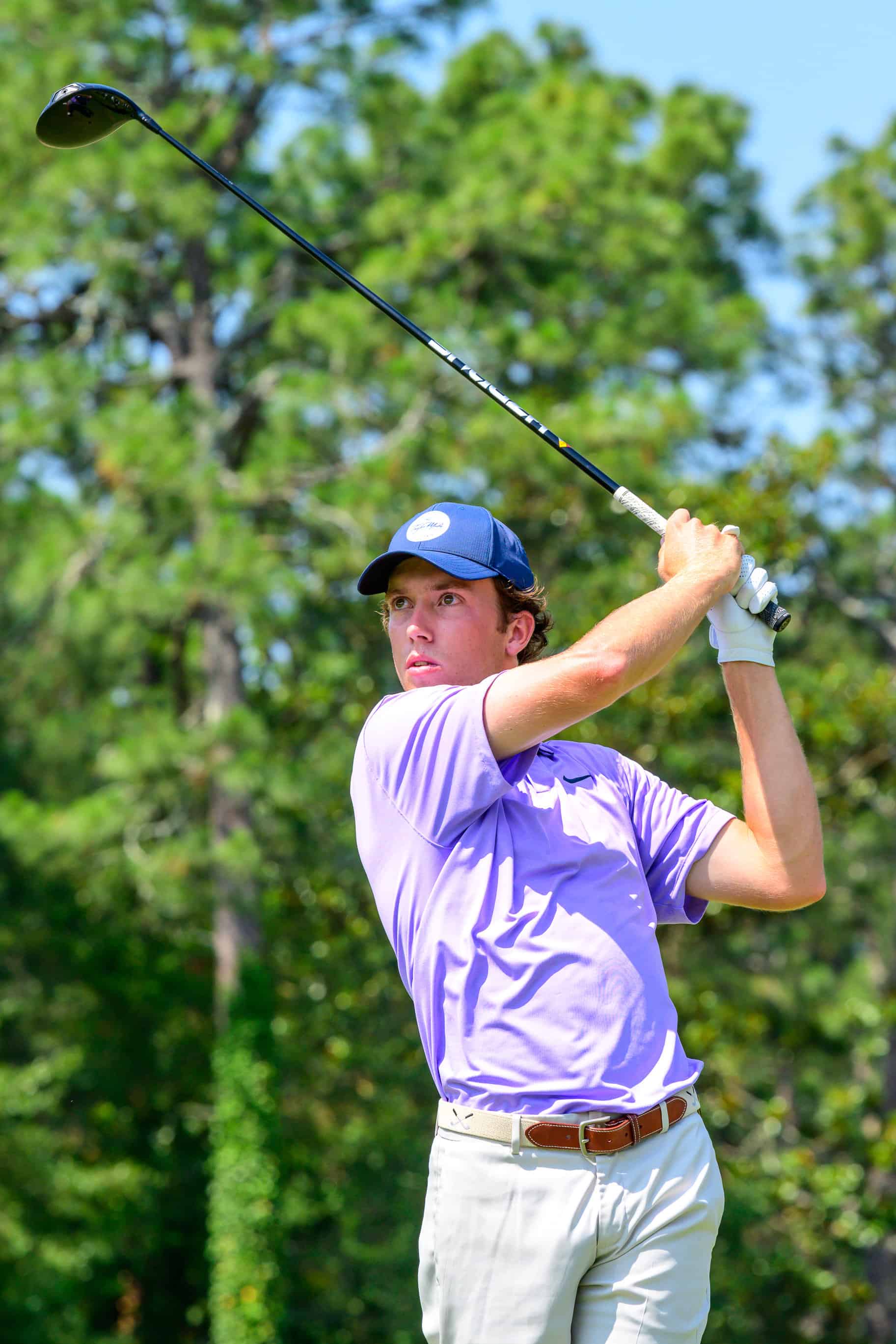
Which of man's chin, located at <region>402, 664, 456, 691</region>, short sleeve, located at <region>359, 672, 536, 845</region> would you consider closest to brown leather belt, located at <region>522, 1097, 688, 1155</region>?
short sleeve, located at <region>359, 672, 536, 845</region>

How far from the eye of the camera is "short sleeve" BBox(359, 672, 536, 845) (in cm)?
195

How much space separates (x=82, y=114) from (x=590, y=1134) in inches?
81.5

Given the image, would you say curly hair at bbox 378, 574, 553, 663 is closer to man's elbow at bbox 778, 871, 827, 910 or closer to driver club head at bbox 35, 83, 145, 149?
man's elbow at bbox 778, 871, 827, 910

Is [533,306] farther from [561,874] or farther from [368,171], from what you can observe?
[561,874]

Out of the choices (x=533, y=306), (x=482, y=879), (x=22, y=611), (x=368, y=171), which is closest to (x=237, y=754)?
(x=22, y=611)

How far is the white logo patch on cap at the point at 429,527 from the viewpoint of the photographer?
2.19 m

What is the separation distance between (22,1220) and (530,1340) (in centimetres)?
1240

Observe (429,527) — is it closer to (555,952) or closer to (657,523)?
(657,523)

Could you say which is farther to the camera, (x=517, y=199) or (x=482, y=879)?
(x=517, y=199)

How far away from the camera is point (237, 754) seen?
1177 centimetres

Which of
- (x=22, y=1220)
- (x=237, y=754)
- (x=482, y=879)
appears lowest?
(x=22, y=1220)

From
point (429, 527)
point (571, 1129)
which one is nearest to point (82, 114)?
point (429, 527)

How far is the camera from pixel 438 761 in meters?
1.97

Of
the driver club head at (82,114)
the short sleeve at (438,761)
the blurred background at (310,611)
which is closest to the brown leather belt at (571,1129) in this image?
the short sleeve at (438,761)
